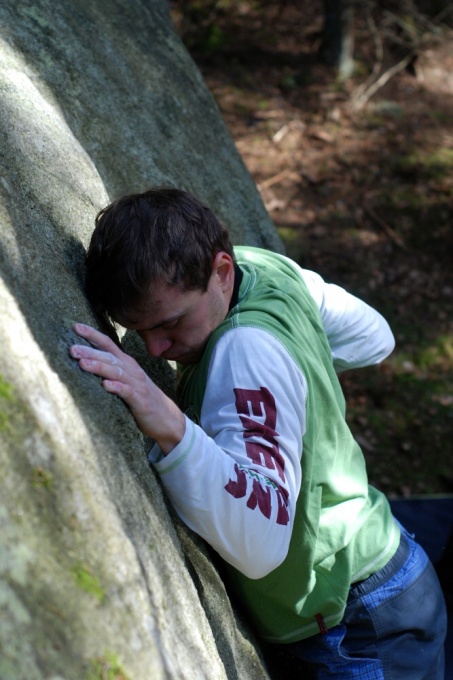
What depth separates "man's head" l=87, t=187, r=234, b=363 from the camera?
2350 millimetres

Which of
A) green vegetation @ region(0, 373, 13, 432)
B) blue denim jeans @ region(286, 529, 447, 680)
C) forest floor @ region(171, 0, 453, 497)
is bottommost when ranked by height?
forest floor @ region(171, 0, 453, 497)

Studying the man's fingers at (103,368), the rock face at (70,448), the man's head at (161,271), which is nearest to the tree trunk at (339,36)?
the rock face at (70,448)

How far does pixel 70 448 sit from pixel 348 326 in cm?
176

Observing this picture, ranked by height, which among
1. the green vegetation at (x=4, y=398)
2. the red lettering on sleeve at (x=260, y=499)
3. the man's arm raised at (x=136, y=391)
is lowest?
the red lettering on sleeve at (x=260, y=499)

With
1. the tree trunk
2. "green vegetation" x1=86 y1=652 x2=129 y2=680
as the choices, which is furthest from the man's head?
the tree trunk

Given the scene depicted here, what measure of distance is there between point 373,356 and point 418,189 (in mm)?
5427

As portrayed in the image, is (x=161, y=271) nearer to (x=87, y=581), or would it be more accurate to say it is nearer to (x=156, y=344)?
(x=156, y=344)

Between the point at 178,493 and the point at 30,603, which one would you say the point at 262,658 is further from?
the point at 30,603

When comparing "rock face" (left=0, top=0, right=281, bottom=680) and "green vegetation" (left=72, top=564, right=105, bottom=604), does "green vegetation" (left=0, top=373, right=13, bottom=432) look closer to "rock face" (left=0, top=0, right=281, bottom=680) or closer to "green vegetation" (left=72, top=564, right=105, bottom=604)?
"rock face" (left=0, top=0, right=281, bottom=680)

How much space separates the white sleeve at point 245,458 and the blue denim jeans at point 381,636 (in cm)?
74

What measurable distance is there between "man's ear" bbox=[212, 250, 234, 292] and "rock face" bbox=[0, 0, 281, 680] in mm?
437

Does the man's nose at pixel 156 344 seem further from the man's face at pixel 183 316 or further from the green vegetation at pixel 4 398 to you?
the green vegetation at pixel 4 398

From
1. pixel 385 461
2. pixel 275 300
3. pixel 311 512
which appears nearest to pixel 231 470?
pixel 311 512

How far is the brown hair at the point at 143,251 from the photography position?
234 centimetres
